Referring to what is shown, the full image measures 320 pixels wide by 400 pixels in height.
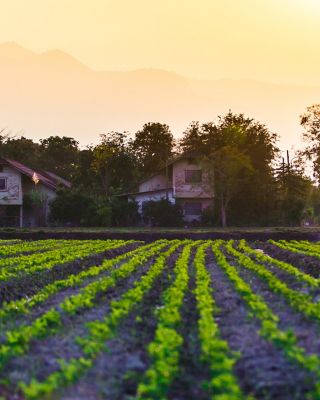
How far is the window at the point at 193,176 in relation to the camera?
44531mm

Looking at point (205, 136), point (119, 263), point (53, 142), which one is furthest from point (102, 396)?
point (53, 142)

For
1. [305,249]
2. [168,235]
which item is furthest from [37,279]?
[168,235]

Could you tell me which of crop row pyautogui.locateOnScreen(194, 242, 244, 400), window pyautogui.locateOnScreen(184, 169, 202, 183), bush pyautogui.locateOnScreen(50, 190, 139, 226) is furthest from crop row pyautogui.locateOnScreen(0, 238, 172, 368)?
window pyautogui.locateOnScreen(184, 169, 202, 183)

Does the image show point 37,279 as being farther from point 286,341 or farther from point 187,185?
point 187,185

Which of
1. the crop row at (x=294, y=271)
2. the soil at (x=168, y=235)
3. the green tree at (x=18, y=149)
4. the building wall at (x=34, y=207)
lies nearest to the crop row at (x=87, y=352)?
the crop row at (x=294, y=271)

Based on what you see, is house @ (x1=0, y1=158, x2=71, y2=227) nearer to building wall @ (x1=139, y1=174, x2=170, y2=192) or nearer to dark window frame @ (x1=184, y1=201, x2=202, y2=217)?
building wall @ (x1=139, y1=174, x2=170, y2=192)

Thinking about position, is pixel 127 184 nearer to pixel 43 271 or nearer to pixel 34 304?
pixel 43 271

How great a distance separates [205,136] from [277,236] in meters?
22.6

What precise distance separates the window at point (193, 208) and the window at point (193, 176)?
72.1 inches

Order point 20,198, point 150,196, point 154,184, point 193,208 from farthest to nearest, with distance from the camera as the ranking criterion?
point 154,184, point 150,196, point 193,208, point 20,198

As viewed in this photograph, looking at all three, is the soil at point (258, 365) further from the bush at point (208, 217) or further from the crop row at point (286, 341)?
the bush at point (208, 217)

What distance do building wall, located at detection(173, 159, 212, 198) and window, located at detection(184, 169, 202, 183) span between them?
239 mm

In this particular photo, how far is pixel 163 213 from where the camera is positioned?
135ft

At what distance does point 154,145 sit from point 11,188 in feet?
64.3
